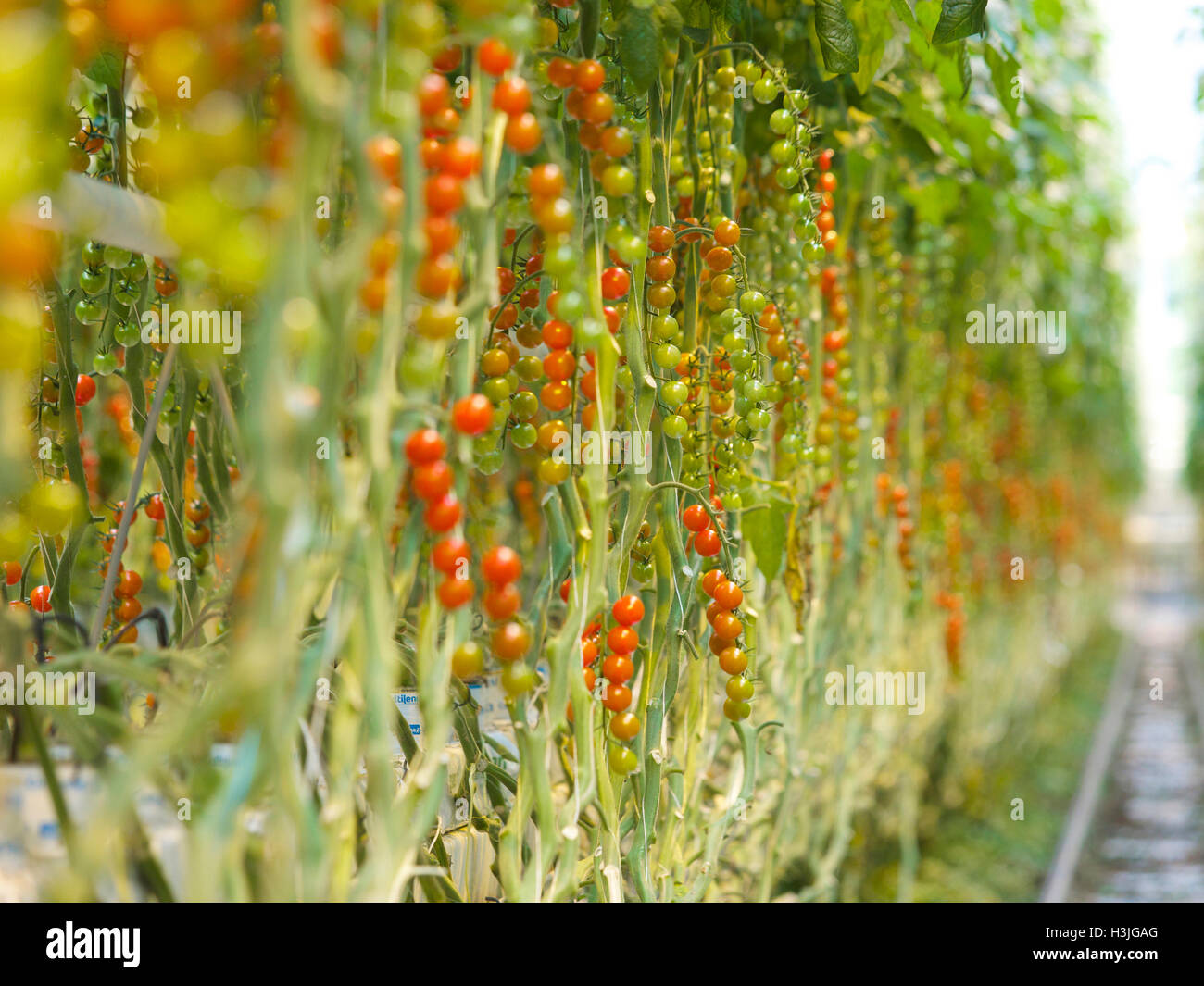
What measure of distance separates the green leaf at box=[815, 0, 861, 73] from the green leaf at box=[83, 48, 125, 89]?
1.97 ft

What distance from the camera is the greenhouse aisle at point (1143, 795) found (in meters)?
2.82

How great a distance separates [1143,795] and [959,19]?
3.76 meters

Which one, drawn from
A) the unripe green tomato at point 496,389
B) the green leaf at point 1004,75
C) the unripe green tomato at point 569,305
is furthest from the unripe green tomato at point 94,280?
the green leaf at point 1004,75

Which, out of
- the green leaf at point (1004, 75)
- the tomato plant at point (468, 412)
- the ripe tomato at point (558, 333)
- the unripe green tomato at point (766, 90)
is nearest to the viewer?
the tomato plant at point (468, 412)

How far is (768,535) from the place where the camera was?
1.07m

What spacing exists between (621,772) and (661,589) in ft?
0.56

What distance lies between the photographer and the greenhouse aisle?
2.82 meters

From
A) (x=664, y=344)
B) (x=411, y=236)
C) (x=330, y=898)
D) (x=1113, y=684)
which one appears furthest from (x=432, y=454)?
(x=1113, y=684)

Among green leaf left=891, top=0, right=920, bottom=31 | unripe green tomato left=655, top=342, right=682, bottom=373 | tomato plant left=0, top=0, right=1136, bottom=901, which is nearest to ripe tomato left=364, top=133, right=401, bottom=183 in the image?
tomato plant left=0, top=0, right=1136, bottom=901

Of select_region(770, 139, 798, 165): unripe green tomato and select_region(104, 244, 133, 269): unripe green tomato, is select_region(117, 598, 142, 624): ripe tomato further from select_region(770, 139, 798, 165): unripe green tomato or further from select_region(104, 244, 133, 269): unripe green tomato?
select_region(770, 139, 798, 165): unripe green tomato

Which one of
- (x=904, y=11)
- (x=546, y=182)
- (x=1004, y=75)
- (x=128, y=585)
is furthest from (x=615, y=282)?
(x=1004, y=75)

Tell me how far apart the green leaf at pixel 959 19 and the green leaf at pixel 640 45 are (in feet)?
0.98

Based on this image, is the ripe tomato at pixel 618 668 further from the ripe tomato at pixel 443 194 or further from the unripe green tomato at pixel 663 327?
the ripe tomato at pixel 443 194

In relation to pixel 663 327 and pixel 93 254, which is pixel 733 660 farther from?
pixel 93 254
